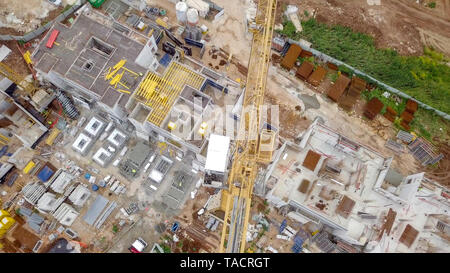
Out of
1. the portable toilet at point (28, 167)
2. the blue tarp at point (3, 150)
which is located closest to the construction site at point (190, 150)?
the blue tarp at point (3, 150)

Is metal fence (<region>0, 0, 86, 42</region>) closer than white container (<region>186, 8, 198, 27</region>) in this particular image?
Yes

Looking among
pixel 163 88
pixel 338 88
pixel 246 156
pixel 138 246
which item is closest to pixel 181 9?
pixel 163 88

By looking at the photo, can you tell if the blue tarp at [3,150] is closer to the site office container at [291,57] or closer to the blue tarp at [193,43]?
the blue tarp at [193,43]

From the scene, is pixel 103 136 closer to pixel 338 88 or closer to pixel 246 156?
pixel 246 156

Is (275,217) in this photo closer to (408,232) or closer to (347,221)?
(347,221)

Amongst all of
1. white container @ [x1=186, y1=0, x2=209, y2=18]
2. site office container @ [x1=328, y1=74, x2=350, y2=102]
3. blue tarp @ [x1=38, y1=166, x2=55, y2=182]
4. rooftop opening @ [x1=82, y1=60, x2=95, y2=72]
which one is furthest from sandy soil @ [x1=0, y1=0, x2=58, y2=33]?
site office container @ [x1=328, y1=74, x2=350, y2=102]

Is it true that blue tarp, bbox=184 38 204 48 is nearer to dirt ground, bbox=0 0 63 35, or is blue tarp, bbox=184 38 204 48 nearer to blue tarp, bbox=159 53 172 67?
blue tarp, bbox=159 53 172 67
